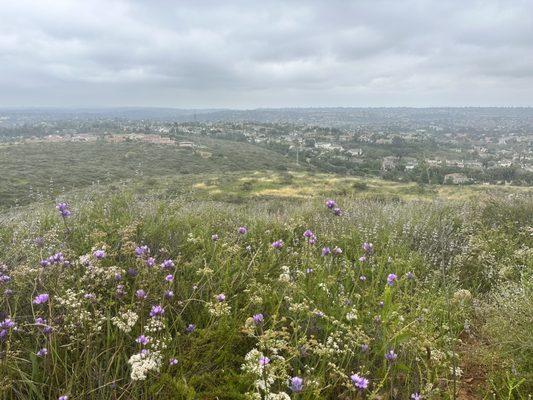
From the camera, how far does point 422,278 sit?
14.0 feet

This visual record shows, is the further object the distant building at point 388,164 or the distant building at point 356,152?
the distant building at point 356,152

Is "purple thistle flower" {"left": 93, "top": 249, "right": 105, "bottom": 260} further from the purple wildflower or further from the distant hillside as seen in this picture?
the distant hillside

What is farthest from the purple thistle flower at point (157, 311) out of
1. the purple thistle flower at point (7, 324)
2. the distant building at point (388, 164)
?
the distant building at point (388, 164)

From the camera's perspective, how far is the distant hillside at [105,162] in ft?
183

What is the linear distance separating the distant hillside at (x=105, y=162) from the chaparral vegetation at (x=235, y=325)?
43.5m

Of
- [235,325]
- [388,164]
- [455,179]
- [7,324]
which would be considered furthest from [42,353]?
[388,164]

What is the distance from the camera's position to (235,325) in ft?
8.81

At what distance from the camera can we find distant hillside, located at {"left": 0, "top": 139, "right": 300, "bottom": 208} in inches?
2191

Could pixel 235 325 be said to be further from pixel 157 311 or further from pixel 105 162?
pixel 105 162

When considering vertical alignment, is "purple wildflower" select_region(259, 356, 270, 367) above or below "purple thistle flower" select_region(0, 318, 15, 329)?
below

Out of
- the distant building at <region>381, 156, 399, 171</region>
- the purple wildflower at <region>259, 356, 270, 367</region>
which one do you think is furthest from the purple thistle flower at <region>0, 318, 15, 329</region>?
the distant building at <region>381, 156, 399, 171</region>

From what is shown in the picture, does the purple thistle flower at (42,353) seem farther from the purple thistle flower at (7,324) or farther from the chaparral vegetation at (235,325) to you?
the purple thistle flower at (7,324)

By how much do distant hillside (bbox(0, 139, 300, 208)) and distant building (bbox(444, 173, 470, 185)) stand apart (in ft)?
115

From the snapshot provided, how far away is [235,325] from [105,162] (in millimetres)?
78902
